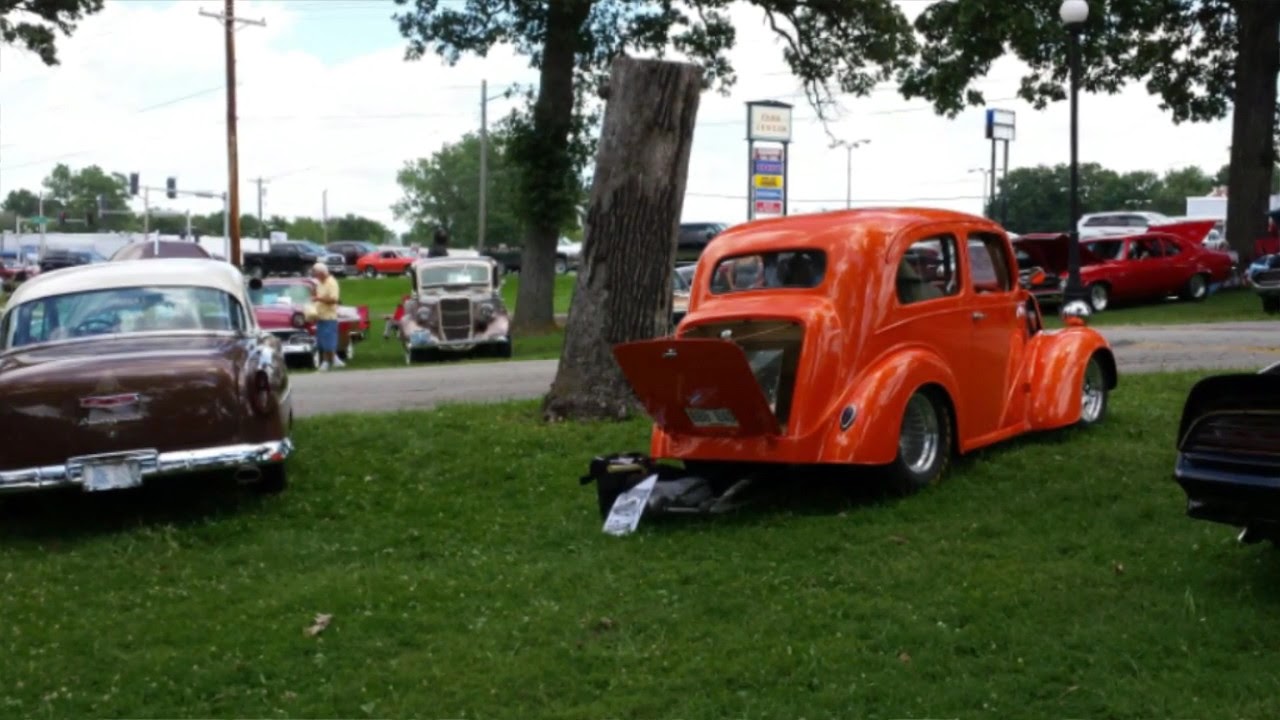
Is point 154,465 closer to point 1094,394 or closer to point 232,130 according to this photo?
point 1094,394

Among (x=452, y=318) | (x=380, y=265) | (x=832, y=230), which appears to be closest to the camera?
(x=832, y=230)

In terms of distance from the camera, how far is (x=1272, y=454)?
19.2 ft

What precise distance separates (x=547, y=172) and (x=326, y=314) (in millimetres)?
8255

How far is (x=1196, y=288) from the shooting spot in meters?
30.5

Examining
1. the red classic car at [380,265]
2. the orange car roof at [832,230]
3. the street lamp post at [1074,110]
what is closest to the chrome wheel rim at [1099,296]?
the street lamp post at [1074,110]

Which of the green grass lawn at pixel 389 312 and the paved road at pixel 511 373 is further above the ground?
the paved road at pixel 511 373

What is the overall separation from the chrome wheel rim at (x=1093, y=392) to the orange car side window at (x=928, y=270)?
182 cm

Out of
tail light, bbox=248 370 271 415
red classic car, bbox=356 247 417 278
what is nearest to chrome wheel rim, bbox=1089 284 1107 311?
tail light, bbox=248 370 271 415

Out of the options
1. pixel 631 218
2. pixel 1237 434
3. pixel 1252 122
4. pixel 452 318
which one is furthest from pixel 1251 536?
pixel 1252 122

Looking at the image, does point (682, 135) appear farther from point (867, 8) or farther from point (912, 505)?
point (867, 8)

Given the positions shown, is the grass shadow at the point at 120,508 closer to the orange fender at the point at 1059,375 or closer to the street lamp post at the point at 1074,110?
the orange fender at the point at 1059,375

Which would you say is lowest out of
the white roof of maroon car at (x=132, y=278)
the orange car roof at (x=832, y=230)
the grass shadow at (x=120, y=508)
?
the grass shadow at (x=120, y=508)

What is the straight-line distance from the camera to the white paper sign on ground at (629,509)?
8.33 metres

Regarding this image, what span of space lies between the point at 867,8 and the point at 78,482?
2209 cm
